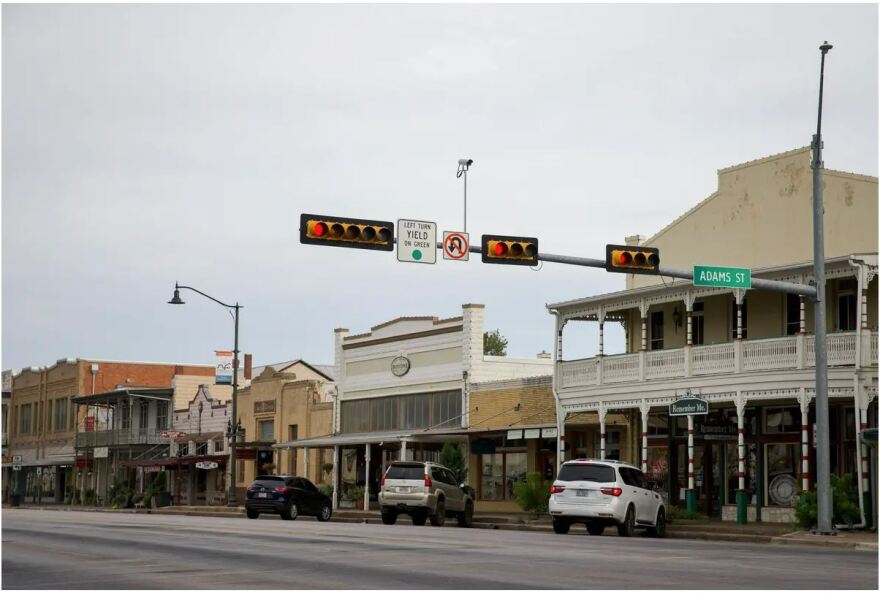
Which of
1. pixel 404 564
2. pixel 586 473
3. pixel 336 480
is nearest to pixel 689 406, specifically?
pixel 586 473

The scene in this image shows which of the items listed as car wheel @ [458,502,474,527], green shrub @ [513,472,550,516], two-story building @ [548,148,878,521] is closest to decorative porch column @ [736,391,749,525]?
two-story building @ [548,148,878,521]

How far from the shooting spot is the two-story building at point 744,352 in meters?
33.7

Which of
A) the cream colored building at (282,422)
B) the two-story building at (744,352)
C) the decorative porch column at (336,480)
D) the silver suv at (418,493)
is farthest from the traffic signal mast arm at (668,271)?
the cream colored building at (282,422)

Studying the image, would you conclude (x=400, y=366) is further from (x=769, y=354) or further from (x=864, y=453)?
(x=864, y=453)

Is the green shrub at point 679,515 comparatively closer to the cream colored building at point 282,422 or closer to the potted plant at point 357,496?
the potted plant at point 357,496

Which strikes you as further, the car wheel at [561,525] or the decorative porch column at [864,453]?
the decorative porch column at [864,453]

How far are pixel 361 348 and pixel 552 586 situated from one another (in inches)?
1695

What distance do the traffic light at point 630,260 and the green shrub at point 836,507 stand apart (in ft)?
24.8

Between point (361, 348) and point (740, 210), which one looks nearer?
point (740, 210)

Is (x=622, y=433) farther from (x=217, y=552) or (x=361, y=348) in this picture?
(x=217, y=552)

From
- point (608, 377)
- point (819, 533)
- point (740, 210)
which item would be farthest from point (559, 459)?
point (819, 533)

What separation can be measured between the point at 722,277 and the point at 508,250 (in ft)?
17.6

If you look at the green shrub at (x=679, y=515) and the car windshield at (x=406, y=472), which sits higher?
the car windshield at (x=406, y=472)

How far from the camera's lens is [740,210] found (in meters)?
39.5
